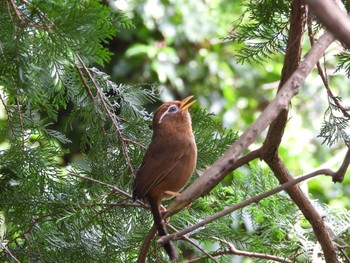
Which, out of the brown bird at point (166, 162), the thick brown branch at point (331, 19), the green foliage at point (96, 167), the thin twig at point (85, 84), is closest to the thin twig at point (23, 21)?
the green foliage at point (96, 167)

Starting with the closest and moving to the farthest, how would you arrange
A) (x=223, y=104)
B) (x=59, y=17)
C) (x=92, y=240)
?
(x=59, y=17)
(x=92, y=240)
(x=223, y=104)

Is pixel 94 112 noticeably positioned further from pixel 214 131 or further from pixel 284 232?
pixel 284 232

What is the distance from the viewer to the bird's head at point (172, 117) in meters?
2.29

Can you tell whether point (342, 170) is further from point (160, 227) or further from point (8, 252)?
point (8, 252)

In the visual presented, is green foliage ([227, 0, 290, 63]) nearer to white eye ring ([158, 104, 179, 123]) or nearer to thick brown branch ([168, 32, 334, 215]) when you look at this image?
white eye ring ([158, 104, 179, 123])

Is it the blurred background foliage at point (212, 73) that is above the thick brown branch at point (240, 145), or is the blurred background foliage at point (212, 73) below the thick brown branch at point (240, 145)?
below

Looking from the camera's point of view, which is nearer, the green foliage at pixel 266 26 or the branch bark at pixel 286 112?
the branch bark at pixel 286 112

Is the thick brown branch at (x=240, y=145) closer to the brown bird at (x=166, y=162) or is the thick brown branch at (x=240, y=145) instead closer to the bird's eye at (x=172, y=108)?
the brown bird at (x=166, y=162)

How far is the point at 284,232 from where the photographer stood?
2303 mm

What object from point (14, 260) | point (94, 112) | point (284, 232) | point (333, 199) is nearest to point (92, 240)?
point (14, 260)

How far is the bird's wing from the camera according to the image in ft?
6.75

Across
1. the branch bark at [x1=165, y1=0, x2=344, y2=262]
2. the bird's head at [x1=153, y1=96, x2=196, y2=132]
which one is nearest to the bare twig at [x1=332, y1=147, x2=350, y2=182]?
the branch bark at [x1=165, y1=0, x2=344, y2=262]

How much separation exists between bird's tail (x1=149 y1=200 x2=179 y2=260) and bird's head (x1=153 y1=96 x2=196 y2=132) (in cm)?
30

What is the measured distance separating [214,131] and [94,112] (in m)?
0.43
